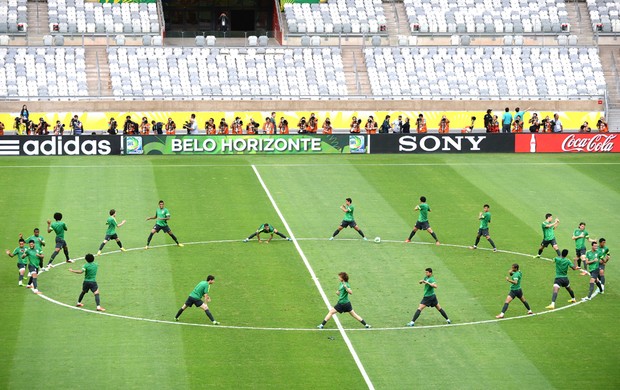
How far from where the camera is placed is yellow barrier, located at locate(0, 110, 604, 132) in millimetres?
65438

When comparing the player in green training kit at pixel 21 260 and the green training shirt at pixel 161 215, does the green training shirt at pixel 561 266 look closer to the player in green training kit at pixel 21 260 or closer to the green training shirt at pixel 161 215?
the green training shirt at pixel 161 215

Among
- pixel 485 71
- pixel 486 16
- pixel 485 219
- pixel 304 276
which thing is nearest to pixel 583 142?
pixel 485 71

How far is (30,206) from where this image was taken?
4828 centimetres

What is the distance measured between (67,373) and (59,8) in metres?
48.4

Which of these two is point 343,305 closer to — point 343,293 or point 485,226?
point 343,293

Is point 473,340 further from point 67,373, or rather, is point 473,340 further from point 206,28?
point 206,28

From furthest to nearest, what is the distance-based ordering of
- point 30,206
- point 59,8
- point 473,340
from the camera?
point 59,8
point 30,206
point 473,340

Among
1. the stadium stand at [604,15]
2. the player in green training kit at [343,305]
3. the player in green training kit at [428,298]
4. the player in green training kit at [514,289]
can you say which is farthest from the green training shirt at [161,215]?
the stadium stand at [604,15]

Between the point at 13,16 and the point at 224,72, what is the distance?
43.2ft

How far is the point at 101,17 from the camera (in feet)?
244

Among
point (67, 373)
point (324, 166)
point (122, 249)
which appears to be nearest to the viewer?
point (67, 373)

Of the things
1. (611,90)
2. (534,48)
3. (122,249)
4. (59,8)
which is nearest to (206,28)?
(59,8)

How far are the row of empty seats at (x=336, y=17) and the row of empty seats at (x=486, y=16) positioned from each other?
2330 mm

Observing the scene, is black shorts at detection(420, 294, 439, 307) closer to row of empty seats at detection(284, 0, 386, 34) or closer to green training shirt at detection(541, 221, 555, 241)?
green training shirt at detection(541, 221, 555, 241)
